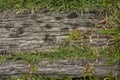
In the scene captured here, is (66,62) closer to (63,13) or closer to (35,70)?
(35,70)

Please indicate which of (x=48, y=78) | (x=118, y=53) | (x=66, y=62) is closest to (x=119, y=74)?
(x=118, y=53)

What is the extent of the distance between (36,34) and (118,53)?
86 centimetres

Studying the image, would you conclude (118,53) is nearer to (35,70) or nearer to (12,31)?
(35,70)

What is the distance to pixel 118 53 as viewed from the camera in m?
2.36

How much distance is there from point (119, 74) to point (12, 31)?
121 centimetres

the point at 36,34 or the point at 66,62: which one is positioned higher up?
the point at 36,34

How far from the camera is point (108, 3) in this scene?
7.77 feet

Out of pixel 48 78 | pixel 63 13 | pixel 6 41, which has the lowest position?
pixel 48 78

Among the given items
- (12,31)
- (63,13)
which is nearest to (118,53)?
(63,13)

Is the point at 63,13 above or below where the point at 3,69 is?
above

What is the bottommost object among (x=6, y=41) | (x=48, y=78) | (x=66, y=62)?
(x=48, y=78)

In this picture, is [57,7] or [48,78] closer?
[57,7]

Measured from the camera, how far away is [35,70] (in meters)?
2.47

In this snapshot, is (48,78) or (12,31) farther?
(48,78)
